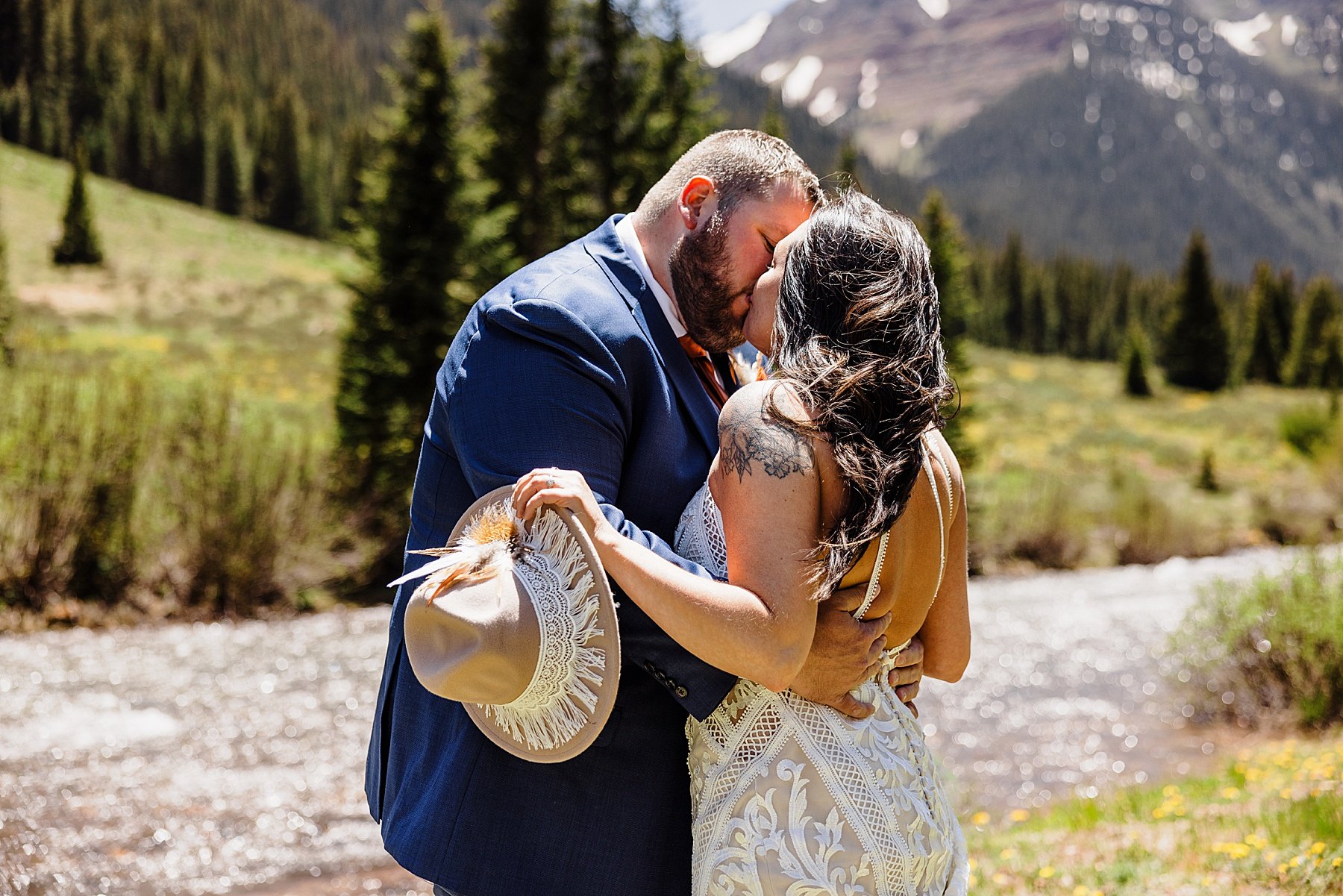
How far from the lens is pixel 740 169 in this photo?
2545mm

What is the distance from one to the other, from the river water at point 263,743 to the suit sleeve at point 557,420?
526 cm

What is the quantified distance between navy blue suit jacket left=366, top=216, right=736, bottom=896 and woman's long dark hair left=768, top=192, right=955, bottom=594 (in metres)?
0.32

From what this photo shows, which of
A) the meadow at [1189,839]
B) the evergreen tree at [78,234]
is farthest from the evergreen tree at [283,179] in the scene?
the meadow at [1189,839]

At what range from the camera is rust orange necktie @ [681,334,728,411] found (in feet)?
8.35

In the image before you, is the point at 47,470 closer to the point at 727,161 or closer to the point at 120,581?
the point at 120,581

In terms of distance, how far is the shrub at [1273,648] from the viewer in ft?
30.6

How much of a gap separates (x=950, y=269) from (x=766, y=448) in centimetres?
2434

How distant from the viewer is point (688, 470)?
2342mm

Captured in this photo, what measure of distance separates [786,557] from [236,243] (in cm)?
6718

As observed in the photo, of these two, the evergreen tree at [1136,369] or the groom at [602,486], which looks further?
the evergreen tree at [1136,369]

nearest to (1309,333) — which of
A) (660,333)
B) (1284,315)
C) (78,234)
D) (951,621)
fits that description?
(1284,315)

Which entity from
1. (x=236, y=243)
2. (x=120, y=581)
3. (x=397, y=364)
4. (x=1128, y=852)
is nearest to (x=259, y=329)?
(x=236, y=243)

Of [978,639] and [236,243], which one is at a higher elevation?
[978,639]

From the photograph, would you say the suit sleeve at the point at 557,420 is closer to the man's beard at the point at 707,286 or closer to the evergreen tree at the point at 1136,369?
the man's beard at the point at 707,286
